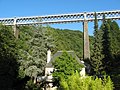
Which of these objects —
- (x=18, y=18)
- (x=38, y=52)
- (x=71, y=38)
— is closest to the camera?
(x=38, y=52)

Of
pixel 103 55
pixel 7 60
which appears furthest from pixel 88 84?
pixel 103 55

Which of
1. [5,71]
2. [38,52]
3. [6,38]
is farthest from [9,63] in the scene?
[38,52]

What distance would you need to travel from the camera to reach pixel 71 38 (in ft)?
431

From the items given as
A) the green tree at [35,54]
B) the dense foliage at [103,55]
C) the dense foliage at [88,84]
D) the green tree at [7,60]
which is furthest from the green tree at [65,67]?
the dense foliage at [88,84]

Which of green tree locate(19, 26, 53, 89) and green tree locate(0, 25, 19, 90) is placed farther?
green tree locate(19, 26, 53, 89)

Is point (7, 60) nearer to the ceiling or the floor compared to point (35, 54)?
nearer to the floor

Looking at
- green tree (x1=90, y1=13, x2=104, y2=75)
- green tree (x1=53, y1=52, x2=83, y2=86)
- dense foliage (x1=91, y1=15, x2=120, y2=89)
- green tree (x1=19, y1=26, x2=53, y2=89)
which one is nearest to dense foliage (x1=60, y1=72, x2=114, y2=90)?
green tree (x1=53, y1=52, x2=83, y2=86)

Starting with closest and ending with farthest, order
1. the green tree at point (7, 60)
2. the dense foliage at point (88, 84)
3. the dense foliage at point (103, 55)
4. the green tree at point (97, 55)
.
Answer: the dense foliage at point (88, 84) < the green tree at point (7, 60) < the green tree at point (97, 55) < the dense foliage at point (103, 55)

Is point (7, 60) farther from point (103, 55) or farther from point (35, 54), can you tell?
point (103, 55)

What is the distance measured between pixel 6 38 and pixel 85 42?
2924 centimetres

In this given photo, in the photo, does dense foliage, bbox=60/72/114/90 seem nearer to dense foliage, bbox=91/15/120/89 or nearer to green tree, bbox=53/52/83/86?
green tree, bbox=53/52/83/86

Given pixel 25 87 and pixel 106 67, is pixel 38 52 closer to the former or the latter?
pixel 25 87

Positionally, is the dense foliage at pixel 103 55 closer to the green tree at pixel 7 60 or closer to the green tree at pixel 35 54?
the green tree at pixel 35 54

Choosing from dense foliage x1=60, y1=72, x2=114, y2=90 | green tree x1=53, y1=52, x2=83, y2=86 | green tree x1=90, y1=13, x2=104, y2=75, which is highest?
green tree x1=90, y1=13, x2=104, y2=75
